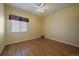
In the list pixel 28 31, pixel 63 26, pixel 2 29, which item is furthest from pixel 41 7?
pixel 2 29

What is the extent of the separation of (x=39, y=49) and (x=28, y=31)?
0.66 meters

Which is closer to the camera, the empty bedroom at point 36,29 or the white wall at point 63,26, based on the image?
the empty bedroom at point 36,29

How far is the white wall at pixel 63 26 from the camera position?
7.17 feet

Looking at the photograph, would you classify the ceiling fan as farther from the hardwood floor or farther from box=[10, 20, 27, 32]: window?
the hardwood floor

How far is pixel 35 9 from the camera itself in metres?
1.99

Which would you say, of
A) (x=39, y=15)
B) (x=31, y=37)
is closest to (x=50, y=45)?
(x=31, y=37)

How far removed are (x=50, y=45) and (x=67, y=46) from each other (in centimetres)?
56

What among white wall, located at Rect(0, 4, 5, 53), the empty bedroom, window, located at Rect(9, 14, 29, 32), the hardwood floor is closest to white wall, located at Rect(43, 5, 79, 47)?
the empty bedroom

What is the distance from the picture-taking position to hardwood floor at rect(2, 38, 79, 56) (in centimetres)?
177

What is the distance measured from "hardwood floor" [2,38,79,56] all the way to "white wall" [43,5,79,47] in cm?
21

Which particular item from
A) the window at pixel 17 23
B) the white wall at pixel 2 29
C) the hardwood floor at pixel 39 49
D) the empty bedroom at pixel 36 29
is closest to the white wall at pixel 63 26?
the empty bedroom at pixel 36 29

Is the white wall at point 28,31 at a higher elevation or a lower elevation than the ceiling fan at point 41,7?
lower

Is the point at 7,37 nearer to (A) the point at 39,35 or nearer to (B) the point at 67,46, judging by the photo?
(A) the point at 39,35

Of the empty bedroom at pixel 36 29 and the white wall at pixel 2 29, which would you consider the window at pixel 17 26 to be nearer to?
the empty bedroom at pixel 36 29
